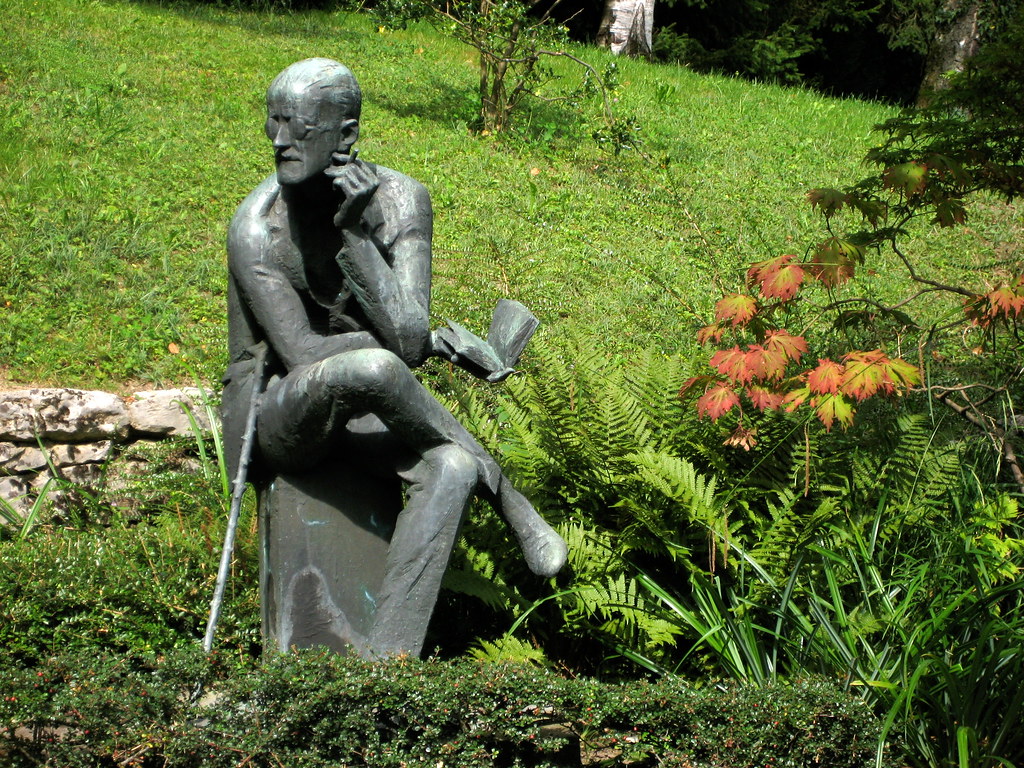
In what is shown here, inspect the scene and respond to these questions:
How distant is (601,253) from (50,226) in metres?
3.85

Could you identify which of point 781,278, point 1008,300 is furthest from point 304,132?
point 1008,300

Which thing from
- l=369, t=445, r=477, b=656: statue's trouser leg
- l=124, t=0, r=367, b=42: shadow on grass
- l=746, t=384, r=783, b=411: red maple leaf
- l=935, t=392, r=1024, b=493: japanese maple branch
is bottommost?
l=369, t=445, r=477, b=656: statue's trouser leg

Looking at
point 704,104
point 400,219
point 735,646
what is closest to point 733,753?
point 735,646

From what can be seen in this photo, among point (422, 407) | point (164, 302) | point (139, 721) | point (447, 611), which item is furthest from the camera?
point (164, 302)

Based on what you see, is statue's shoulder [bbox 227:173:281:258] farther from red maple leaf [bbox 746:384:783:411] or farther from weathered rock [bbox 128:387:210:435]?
weathered rock [bbox 128:387:210:435]

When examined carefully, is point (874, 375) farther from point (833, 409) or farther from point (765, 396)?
point (765, 396)

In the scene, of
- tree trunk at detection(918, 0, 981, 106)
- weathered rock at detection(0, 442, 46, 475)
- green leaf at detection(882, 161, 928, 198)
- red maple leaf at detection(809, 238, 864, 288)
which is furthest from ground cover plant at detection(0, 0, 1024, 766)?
tree trunk at detection(918, 0, 981, 106)

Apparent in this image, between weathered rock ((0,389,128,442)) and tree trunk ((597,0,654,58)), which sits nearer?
weathered rock ((0,389,128,442))

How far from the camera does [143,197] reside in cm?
751

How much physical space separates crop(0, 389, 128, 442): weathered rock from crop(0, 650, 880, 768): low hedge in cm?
228

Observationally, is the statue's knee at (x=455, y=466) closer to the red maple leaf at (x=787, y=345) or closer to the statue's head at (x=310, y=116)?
the statue's head at (x=310, y=116)

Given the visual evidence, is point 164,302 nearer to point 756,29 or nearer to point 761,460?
point 761,460

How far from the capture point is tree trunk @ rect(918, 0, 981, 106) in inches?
566

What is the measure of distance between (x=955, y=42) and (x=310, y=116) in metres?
13.8
